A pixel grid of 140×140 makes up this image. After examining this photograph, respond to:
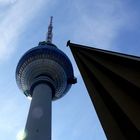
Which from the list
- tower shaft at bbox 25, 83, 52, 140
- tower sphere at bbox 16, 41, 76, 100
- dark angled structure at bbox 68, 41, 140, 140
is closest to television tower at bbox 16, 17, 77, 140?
tower sphere at bbox 16, 41, 76, 100

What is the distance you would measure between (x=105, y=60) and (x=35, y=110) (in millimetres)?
61422

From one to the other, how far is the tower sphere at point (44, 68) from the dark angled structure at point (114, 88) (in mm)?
72484

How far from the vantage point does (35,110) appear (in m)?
71.5

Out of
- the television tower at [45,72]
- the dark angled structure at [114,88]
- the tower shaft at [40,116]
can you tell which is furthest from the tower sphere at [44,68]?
the dark angled structure at [114,88]

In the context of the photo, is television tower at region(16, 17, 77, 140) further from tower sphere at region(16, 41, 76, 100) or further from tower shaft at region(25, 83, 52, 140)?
tower shaft at region(25, 83, 52, 140)

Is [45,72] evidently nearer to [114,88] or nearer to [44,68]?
[44,68]

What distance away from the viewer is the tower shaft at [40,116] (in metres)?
64.9

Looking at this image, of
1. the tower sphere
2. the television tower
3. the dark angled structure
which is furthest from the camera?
the tower sphere

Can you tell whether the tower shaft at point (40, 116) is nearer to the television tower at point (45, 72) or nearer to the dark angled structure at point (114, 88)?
the television tower at point (45, 72)

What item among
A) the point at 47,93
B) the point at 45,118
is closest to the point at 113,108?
the point at 45,118

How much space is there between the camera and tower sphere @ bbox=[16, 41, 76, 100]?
8556 cm

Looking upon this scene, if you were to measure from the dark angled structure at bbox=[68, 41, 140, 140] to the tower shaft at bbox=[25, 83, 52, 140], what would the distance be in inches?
2086

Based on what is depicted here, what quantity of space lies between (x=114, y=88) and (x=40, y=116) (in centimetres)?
6061

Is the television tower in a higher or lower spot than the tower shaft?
higher
